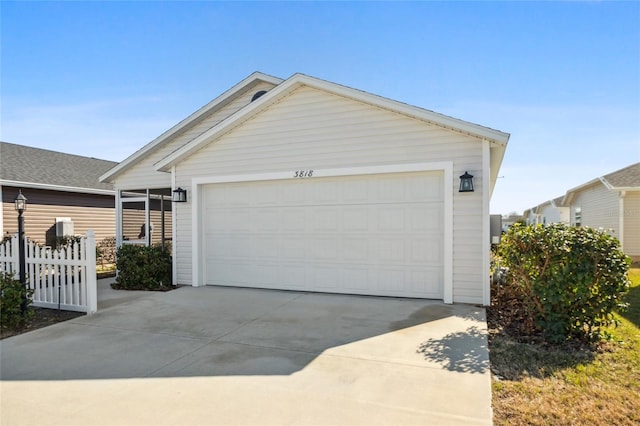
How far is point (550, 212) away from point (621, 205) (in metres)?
17.3

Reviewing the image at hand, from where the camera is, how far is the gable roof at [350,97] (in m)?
6.34

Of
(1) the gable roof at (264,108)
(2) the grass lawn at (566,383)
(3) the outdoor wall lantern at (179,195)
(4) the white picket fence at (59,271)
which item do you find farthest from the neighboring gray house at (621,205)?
(4) the white picket fence at (59,271)

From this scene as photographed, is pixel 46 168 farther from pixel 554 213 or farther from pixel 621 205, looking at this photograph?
pixel 554 213

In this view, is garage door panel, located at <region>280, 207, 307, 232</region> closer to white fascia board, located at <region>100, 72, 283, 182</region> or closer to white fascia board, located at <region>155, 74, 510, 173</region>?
white fascia board, located at <region>155, 74, 510, 173</region>

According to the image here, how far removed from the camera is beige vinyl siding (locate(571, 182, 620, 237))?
15.6 meters

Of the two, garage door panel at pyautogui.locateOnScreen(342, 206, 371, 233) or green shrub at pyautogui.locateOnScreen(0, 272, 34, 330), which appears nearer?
green shrub at pyautogui.locateOnScreen(0, 272, 34, 330)

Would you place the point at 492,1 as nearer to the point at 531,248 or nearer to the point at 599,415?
the point at 531,248

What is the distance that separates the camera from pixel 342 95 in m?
7.31

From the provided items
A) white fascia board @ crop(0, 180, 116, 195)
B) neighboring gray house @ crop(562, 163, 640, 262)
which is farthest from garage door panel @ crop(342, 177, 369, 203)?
neighboring gray house @ crop(562, 163, 640, 262)

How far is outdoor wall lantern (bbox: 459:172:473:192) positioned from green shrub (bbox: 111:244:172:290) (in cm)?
697

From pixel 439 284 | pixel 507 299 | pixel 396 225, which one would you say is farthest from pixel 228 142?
pixel 507 299

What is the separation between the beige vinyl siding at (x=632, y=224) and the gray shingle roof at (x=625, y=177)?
0.49 metres

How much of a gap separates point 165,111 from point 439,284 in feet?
33.5

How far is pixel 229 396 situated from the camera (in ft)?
10.3
